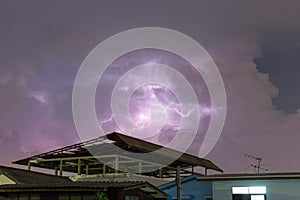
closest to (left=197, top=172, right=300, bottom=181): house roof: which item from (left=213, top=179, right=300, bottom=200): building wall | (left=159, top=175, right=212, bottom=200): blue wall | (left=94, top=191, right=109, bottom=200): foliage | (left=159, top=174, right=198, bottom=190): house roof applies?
(left=213, top=179, right=300, bottom=200): building wall

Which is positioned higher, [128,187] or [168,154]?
[168,154]

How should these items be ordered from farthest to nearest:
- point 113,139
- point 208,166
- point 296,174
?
point 208,166, point 113,139, point 296,174

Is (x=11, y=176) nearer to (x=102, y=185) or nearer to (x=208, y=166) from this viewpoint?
(x=102, y=185)

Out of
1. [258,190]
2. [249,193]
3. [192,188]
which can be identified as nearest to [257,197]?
[258,190]

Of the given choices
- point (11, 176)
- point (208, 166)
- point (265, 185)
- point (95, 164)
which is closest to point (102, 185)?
point (11, 176)

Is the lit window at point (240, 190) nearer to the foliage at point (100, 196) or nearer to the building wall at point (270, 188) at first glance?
the building wall at point (270, 188)

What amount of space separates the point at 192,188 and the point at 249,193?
4756 mm

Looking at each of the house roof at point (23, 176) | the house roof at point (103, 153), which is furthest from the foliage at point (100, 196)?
the house roof at point (103, 153)

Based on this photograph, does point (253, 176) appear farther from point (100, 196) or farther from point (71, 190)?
point (71, 190)

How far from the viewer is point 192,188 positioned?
116 ft

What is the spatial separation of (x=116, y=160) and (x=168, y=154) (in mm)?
6248

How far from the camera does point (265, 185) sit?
31.9 metres

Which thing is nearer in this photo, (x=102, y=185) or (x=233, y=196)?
(x=102, y=185)

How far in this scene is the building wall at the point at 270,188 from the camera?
3091 cm
